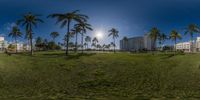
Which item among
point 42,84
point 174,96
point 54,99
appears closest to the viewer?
point 54,99

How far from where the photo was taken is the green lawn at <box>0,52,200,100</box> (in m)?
32.0

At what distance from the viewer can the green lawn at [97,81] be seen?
32031 mm

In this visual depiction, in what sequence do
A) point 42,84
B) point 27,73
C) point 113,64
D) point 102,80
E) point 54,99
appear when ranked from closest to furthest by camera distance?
point 54,99
point 42,84
point 102,80
point 27,73
point 113,64

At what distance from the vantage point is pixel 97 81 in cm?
4194

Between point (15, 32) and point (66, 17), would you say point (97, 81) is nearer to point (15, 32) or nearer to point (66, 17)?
point (66, 17)

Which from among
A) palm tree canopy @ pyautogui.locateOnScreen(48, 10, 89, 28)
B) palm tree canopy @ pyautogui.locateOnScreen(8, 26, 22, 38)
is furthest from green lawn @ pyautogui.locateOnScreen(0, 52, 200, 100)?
palm tree canopy @ pyautogui.locateOnScreen(8, 26, 22, 38)

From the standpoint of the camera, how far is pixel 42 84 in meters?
39.0

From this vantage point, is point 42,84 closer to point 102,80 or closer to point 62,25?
point 102,80

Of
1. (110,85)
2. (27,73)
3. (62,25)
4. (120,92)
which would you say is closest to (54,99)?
(120,92)

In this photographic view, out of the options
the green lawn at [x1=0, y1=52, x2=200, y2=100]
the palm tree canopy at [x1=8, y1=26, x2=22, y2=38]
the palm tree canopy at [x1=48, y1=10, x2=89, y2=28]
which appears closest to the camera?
the green lawn at [x1=0, y1=52, x2=200, y2=100]

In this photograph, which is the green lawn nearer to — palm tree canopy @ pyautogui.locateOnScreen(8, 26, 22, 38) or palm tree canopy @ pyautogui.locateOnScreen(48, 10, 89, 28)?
palm tree canopy @ pyautogui.locateOnScreen(48, 10, 89, 28)

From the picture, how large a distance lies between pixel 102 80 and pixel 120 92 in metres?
8.81

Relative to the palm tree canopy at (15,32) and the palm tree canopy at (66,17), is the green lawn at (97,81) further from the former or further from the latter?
the palm tree canopy at (15,32)

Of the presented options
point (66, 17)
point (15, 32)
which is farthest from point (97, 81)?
point (15, 32)
